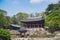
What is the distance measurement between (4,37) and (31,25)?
1247 cm

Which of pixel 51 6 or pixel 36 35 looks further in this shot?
pixel 51 6

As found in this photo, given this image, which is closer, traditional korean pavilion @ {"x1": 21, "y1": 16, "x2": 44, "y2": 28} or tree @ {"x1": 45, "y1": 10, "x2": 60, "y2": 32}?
tree @ {"x1": 45, "y1": 10, "x2": 60, "y2": 32}

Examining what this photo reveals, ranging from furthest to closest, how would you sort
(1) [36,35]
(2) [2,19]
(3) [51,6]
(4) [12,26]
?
1. (3) [51,6]
2. (4) [12,26]
3. (2) [2,19]
4. (1) [36,35]

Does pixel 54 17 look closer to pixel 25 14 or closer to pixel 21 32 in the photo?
pixel 21 32

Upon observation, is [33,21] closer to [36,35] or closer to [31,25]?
[31,25]

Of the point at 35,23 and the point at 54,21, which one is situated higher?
the point at 54,21

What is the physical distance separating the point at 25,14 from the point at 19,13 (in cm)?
165

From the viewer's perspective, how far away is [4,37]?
909 inches

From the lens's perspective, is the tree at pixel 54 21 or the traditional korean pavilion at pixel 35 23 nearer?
the tree at pixel 54 21

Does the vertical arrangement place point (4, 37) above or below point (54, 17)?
below

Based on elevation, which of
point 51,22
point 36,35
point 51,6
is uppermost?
point 51,6

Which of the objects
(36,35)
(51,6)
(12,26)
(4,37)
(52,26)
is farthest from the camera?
(51,6)

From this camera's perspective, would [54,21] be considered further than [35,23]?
No

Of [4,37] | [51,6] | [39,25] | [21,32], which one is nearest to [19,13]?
[51,6]
